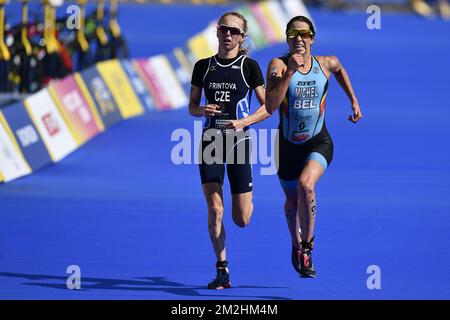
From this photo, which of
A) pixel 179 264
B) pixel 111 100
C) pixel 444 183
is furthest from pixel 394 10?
pixel 179 264

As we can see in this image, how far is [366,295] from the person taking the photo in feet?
32.7

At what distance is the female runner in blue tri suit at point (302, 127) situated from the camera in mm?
10250

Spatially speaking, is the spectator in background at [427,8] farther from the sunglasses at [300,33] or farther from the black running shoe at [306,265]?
the sunglasses at [300,33]

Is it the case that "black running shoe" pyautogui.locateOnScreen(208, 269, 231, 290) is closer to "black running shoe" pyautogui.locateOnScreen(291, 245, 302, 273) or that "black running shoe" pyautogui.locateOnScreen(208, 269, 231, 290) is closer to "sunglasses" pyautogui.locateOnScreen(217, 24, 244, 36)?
"black running shoe" pyautogui.locateOnScreen(291, 245, 302, 273)

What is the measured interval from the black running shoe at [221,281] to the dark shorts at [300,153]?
1005 mm

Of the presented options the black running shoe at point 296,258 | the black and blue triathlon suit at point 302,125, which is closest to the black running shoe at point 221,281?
the black running shoe at point 296,258

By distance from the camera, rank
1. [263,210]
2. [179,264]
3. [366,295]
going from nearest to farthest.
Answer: [366,295], [179,264], [263,210]

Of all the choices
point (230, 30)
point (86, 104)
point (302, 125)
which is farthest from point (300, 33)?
point (86, 104)

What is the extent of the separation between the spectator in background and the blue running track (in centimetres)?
3797

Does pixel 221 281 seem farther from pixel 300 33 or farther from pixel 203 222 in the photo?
pixel 203 222

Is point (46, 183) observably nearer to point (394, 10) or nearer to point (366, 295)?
point (366, 295)

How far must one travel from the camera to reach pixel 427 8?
63.5 meters

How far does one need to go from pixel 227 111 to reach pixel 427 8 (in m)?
54.4

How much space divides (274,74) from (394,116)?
48.8 ft
